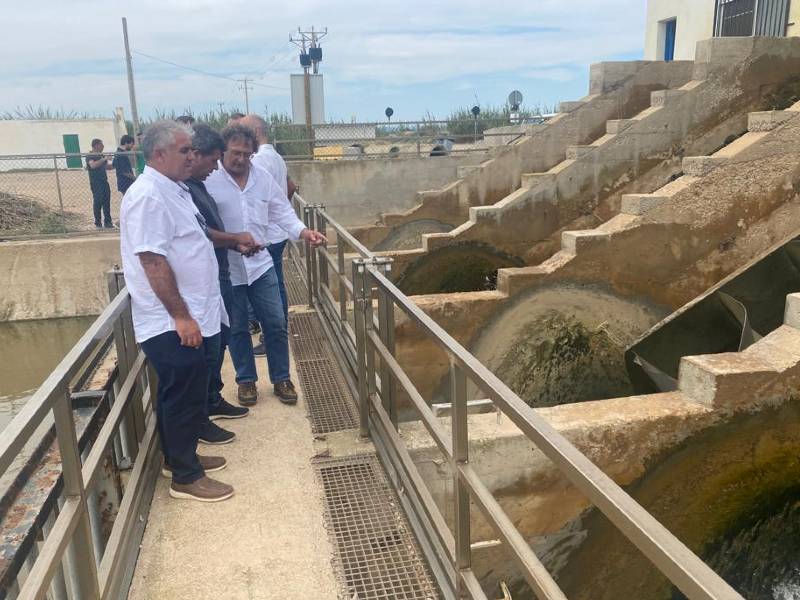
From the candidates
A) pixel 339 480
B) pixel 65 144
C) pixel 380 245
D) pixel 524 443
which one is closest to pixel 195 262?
pixel 339 480

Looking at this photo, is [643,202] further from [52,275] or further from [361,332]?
[52,275]

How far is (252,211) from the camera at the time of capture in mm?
4719

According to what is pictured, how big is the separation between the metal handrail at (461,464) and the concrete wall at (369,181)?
8275 mm

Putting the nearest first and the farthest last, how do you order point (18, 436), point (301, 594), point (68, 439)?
point (18, 436)
point (68, 439)
point (301, 594)

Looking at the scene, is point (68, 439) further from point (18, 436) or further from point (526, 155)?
point (526, 155)

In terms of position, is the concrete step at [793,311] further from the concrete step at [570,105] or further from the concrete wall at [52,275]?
the concrete wall at [52,275]

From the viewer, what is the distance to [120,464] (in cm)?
374

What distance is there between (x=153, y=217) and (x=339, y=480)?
1.72 meters

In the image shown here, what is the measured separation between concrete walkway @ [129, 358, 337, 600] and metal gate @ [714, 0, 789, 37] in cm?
1151

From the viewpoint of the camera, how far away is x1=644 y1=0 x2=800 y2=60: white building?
11516 mm

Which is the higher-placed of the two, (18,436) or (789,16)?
(789,16)

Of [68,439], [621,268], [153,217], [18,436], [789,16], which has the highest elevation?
[789,16]

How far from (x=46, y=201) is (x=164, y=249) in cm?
1549

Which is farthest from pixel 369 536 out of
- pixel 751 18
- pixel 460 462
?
pixel 751 18
